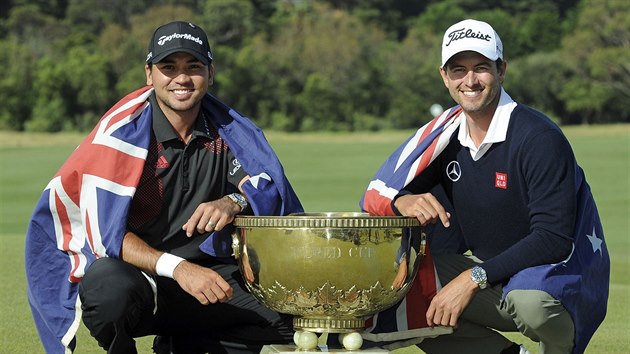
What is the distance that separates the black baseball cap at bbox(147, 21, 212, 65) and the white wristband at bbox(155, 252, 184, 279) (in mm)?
699

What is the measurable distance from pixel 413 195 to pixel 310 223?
695mm

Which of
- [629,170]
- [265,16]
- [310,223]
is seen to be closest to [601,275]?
[310,223]

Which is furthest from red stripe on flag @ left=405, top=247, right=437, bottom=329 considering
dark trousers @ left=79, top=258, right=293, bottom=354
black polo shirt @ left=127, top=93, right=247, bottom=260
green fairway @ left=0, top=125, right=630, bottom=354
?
green fairway @ left=0, top=125, right=630, bottom=354

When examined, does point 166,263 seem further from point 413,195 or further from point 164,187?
point 413,195

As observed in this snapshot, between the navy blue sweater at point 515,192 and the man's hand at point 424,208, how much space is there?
166 mm

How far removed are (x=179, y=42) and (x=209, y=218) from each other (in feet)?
2.05

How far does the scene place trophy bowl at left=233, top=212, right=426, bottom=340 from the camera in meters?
3.50

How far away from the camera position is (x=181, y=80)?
13.2 feet

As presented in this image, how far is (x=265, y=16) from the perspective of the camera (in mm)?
67875

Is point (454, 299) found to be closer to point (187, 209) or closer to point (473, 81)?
point (473, 81)

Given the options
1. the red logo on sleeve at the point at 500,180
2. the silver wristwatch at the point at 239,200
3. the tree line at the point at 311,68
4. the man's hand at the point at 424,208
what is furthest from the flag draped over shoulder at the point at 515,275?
the tree line at the point at 311,68

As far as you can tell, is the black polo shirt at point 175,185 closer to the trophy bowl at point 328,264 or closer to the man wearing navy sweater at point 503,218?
the trophy bowl at point 328,264

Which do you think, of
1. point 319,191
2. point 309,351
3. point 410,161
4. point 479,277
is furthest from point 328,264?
point 319,191

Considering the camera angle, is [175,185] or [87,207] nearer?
[87,207]
